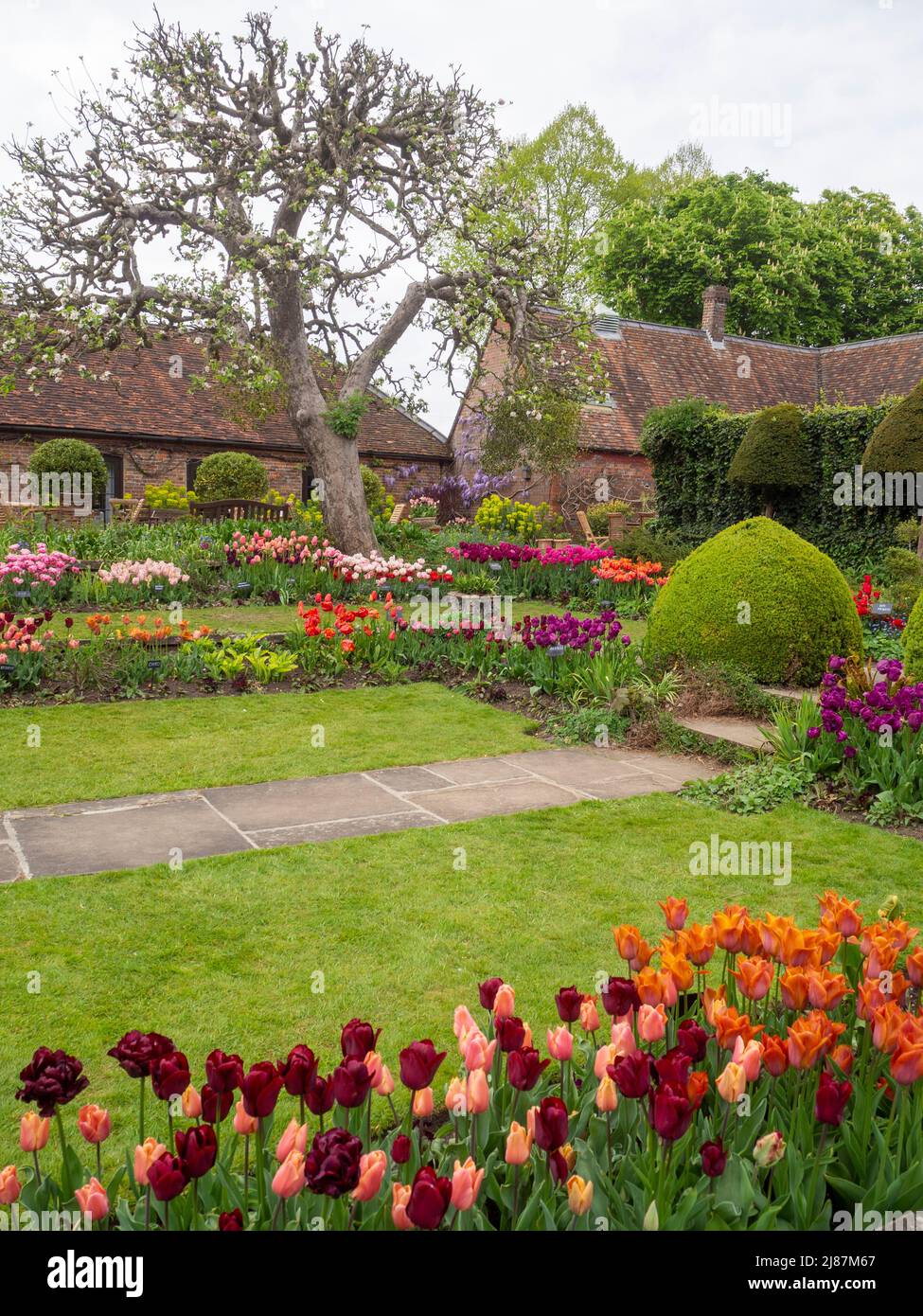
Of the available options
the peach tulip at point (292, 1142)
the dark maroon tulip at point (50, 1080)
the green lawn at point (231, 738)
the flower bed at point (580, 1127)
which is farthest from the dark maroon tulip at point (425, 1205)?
the green lawn at point (231, 738)

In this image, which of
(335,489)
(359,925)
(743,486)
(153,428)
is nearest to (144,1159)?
(359,925)

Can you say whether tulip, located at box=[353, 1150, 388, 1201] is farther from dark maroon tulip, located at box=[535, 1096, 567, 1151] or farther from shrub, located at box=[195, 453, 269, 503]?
shrub, located at box=[195, 453, 269, 503]

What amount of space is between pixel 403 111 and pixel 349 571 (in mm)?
8413

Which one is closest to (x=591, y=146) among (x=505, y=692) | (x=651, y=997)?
(x=505, y=692)

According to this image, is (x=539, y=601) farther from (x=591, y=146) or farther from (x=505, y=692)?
(x=591, y=146)

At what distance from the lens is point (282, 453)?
2919 cm

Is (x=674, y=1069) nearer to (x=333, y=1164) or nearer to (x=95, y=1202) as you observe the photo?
(x=333, y=1164)

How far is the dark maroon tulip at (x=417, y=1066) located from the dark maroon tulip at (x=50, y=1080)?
61cm

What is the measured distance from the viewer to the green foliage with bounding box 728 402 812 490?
2005 centimetres

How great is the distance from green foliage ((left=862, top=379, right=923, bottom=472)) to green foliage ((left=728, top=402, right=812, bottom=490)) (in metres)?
2.78

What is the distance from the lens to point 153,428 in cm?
2680

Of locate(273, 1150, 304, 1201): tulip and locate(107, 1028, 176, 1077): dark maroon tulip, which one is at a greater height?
locate(107, 1028, 176, 1077): dark maroon tulip

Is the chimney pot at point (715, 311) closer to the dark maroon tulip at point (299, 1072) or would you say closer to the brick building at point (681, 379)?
the brick building at point (681, 379)

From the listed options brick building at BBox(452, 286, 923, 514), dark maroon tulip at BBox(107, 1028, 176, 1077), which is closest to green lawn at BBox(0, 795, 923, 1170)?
dark maroon tulip at BBox(107, 1028, 176, 1077)
